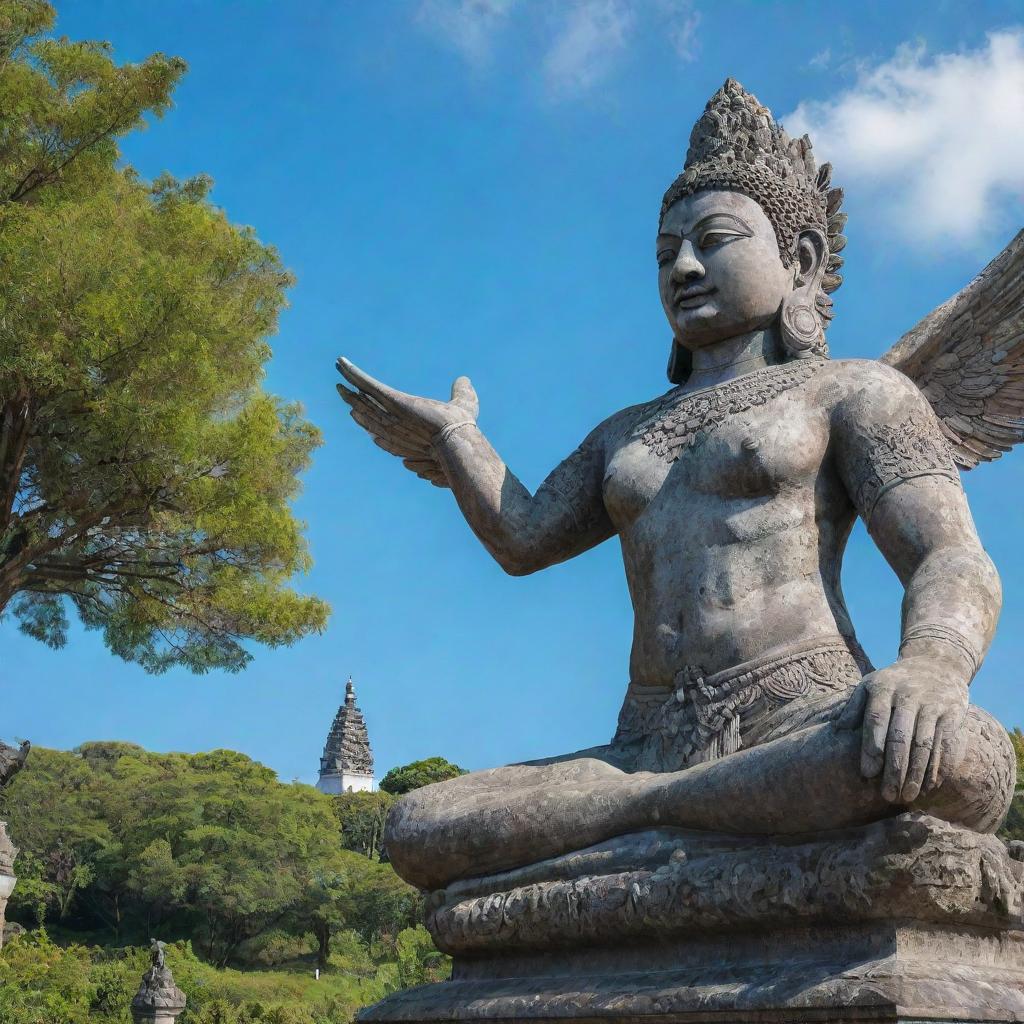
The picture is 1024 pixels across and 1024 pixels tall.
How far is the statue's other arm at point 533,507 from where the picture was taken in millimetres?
4395

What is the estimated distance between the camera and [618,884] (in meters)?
3.17

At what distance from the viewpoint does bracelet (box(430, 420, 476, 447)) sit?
4566mm

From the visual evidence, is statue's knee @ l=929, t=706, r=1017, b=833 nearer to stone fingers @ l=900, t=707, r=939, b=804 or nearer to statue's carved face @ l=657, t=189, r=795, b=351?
stone fingers @ l=900, t=707, r=939, b=804

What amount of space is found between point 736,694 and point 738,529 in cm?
50

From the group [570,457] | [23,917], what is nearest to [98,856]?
[23,917]

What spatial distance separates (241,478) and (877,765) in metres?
10.9

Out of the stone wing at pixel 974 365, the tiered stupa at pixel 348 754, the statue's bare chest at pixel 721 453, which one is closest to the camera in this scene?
the statue's bare chest at pixel 721 453

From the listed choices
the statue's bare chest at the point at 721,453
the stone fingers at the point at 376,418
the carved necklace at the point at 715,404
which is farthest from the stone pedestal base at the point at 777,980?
the stone fingers at the point at 376,418

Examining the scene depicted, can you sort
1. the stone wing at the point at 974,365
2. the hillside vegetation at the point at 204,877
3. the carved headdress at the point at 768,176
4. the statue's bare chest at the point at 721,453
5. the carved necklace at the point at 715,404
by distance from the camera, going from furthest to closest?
the hillside vegetation at the point at 204,877
the carved headdress at the point at 768,176
the stone wing at the point at 974,365
the carved necklace at the point at 715,404
the statue's bare chest at the point at 721,453

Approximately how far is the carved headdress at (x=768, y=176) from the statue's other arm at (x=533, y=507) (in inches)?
19.9

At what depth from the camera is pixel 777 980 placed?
9.01 feet

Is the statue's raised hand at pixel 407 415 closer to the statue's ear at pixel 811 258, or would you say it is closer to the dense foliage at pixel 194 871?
the statue's ear at pixel 811 258

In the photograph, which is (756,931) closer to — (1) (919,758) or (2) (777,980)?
(2) (777,980)

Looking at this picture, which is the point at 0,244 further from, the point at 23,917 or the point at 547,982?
the point at 23,917
